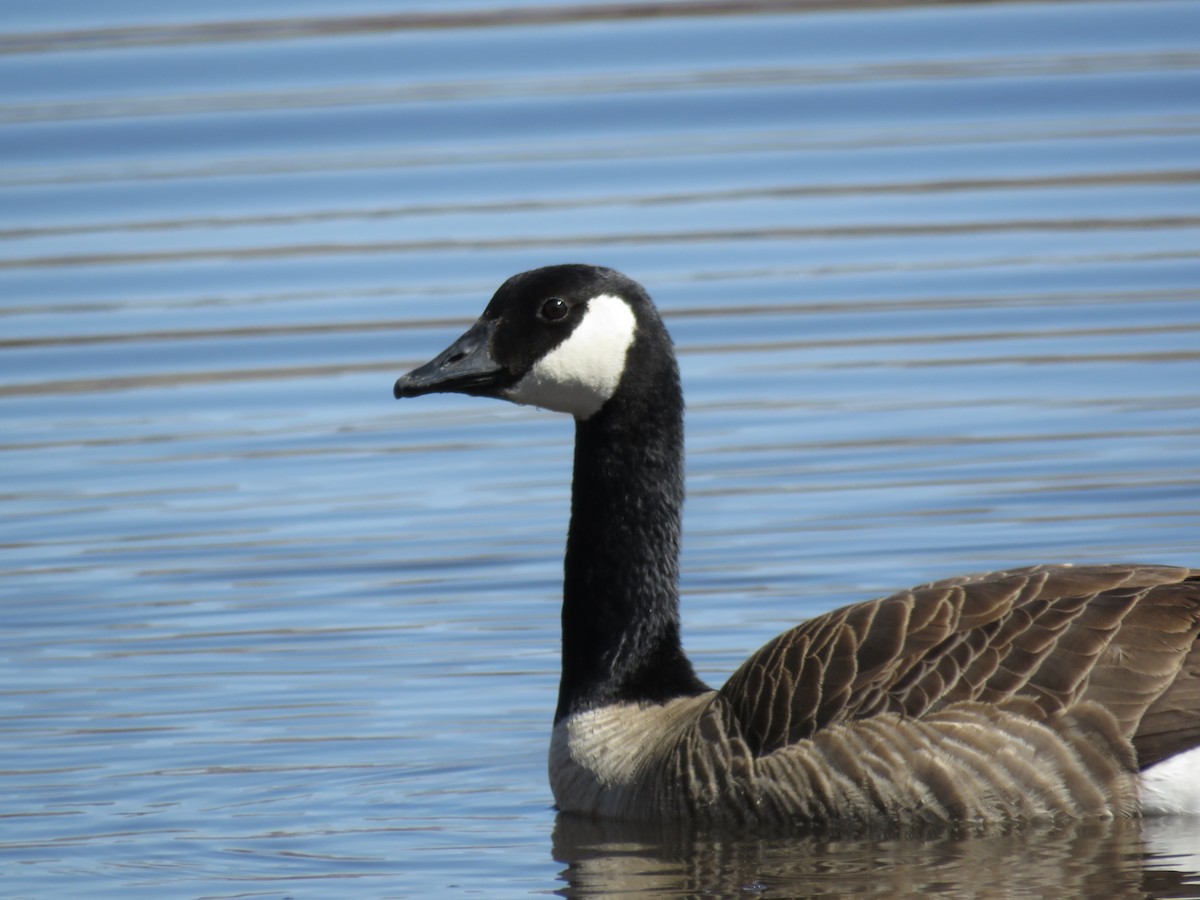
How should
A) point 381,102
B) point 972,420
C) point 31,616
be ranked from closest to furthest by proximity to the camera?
point 31,616, point 972,420, point 381,102

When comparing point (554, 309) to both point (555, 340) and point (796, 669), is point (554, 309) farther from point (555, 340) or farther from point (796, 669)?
point (796, 669)

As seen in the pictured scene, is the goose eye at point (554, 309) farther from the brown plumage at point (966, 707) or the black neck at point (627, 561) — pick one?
the brown plumage at point (966, 707)

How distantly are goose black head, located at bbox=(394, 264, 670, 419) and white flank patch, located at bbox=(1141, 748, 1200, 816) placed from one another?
2668mm

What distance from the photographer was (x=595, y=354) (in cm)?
1012

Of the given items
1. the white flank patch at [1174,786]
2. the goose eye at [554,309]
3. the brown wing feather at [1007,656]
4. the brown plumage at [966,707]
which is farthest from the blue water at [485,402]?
the goose eye at [554,309]

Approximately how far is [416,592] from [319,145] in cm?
1043

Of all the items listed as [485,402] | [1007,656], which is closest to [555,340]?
[1007,656]

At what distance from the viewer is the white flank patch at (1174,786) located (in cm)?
882

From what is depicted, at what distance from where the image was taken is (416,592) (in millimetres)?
12891

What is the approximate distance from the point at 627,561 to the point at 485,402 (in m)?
6.52

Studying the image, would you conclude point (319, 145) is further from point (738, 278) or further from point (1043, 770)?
point (1043, 770)

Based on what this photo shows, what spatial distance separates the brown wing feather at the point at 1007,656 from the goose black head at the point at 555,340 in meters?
1.43

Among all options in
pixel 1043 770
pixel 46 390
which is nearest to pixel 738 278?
pixel 46 390

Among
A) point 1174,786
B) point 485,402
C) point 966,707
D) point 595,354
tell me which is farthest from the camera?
point 485,402
